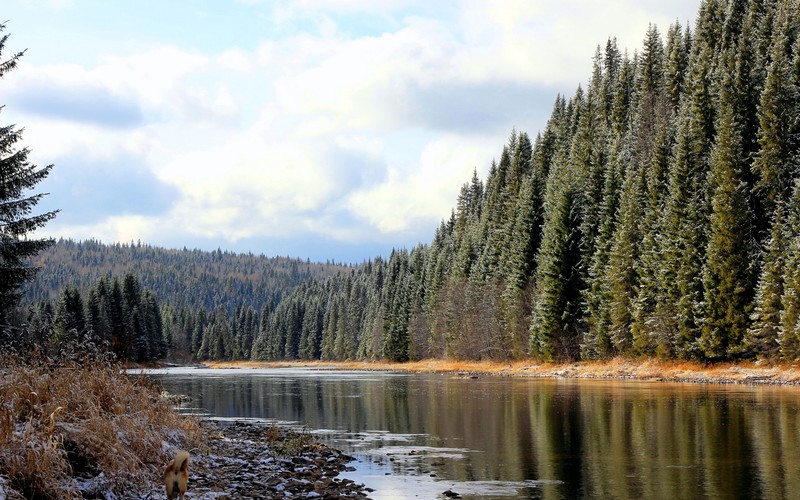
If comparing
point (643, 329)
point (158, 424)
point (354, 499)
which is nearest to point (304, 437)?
point (158, 424)

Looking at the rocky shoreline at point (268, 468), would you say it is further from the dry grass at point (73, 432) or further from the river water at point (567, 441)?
the dry grass at point (73, 432)

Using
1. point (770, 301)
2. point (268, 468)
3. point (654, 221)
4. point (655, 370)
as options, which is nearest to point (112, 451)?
point (268, 468)

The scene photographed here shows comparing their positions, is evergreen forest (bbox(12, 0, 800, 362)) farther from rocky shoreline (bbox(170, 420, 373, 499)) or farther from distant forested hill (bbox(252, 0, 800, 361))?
rocky shoreline (bbox(170, 420, 373, 499))

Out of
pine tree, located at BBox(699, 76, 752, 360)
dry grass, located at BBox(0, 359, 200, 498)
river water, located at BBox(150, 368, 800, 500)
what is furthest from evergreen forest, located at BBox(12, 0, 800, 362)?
river water, located at BBox(150, 368, 800, 500)

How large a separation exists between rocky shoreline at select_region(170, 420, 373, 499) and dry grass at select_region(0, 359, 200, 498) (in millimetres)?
982

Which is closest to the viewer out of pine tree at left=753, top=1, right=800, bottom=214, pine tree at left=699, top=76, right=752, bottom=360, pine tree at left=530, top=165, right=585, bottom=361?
pine tree at left=699, top=76, right=752, bottom=360

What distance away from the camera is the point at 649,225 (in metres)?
65.6

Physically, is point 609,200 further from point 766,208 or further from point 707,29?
point 707,29

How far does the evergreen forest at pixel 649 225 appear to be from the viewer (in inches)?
2151

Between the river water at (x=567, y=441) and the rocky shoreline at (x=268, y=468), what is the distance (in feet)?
2.45

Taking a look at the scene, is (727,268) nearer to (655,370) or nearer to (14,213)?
(655,370)

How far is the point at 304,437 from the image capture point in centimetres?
2283

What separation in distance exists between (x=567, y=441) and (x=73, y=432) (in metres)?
13.9

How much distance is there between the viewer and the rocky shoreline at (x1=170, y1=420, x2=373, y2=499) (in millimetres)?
14617
